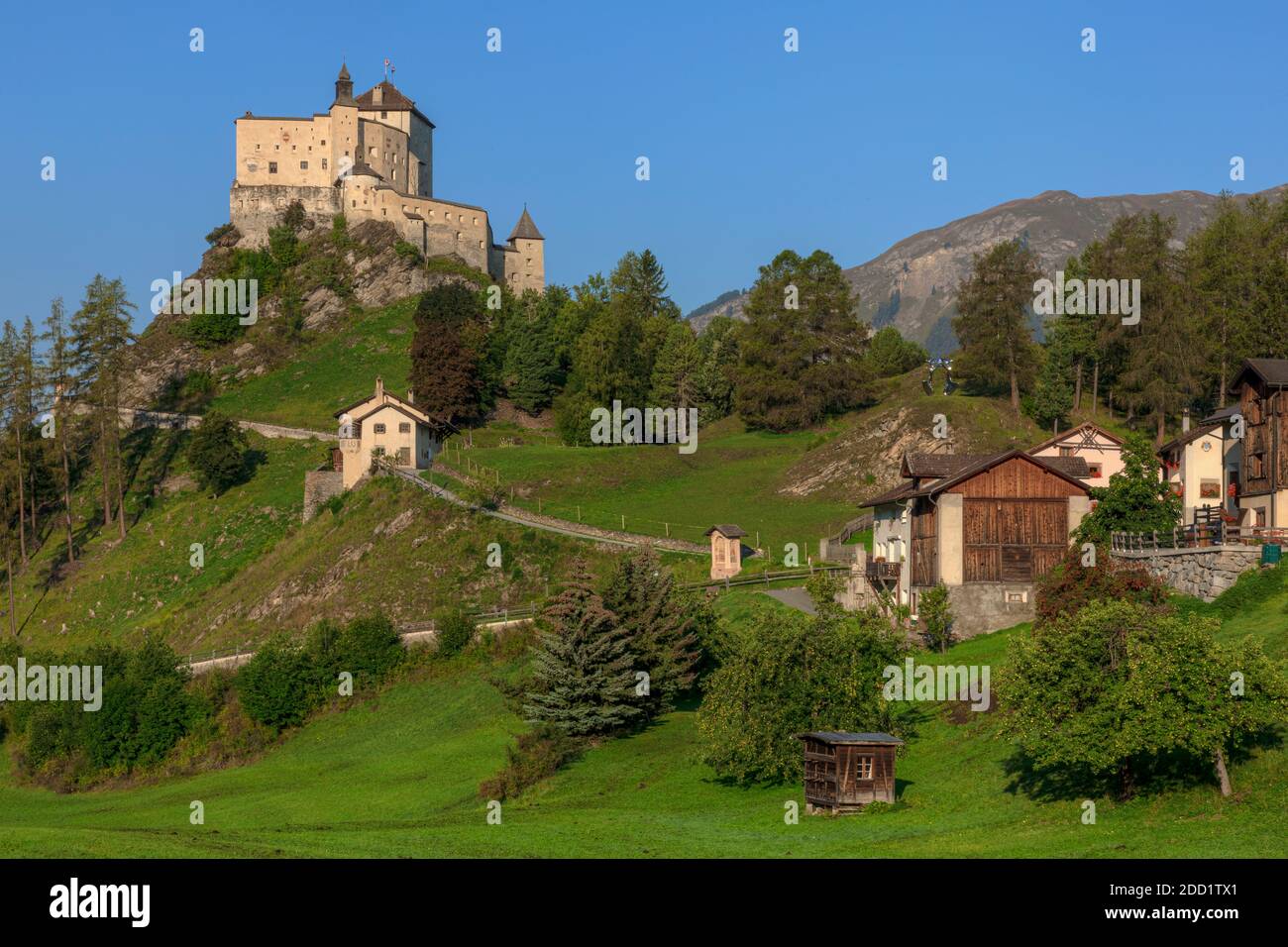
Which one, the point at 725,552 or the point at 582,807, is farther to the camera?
the point at 725,552

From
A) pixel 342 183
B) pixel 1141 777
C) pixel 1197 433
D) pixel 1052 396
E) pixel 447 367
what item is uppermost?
pixel 342 183

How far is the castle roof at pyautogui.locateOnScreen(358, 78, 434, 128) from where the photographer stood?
151375 millimetres

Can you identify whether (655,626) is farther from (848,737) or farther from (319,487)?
(319,487)

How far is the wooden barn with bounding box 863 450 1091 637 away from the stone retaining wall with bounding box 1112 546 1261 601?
5.59m

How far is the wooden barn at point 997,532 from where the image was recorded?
2229 inches

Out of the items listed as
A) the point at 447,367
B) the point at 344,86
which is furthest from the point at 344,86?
the point at 447,367

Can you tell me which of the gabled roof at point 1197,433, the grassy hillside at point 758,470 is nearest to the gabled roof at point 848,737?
the gabled roof at point 1197,433

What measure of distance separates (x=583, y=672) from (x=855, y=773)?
17041 mm

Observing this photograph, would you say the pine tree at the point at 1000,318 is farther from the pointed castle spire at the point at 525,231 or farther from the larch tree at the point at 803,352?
the pointed castle spire at the point at 525,231

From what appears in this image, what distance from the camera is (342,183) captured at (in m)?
146

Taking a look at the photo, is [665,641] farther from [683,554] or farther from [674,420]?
[674,420]

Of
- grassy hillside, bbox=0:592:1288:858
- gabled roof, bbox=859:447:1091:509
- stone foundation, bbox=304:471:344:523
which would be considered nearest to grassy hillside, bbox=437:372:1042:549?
stone foundation, bbox=304:471:344:523
